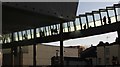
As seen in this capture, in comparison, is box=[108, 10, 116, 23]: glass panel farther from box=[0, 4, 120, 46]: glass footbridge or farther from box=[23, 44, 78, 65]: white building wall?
box=[23, 44, 78, 65]: white building wall

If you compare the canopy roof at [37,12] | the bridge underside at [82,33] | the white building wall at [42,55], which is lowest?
the white building wall at [42,55]

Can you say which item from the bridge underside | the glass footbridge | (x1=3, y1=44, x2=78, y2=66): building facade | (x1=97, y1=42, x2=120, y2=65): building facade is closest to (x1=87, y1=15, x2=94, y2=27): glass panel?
the glass footbridge

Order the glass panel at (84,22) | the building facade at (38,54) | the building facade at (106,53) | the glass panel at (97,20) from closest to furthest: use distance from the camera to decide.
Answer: the glass panel at (97,20) → the glass panel at (84,22) → the building facade at (106,53) → the building facade at (38,54)

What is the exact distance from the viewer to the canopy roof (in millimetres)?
28141

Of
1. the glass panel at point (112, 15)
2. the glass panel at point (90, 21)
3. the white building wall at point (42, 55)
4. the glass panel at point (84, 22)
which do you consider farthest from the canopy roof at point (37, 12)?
the white building wall at point (42, 55)

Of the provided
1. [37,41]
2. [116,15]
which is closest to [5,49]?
[37,41]

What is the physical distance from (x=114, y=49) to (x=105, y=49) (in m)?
3.98

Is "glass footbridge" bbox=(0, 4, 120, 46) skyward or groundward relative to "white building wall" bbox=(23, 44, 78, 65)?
skyward

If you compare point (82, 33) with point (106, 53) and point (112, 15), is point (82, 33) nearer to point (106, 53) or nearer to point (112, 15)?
point (112, 15)

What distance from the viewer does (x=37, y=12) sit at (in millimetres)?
30500

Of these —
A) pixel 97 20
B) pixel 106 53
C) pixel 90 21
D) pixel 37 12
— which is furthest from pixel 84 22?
pixel 106 53

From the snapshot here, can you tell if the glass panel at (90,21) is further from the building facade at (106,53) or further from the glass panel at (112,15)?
the building facade at (106,53)

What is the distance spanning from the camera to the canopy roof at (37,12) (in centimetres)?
2814

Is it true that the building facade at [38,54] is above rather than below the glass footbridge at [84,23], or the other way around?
below
